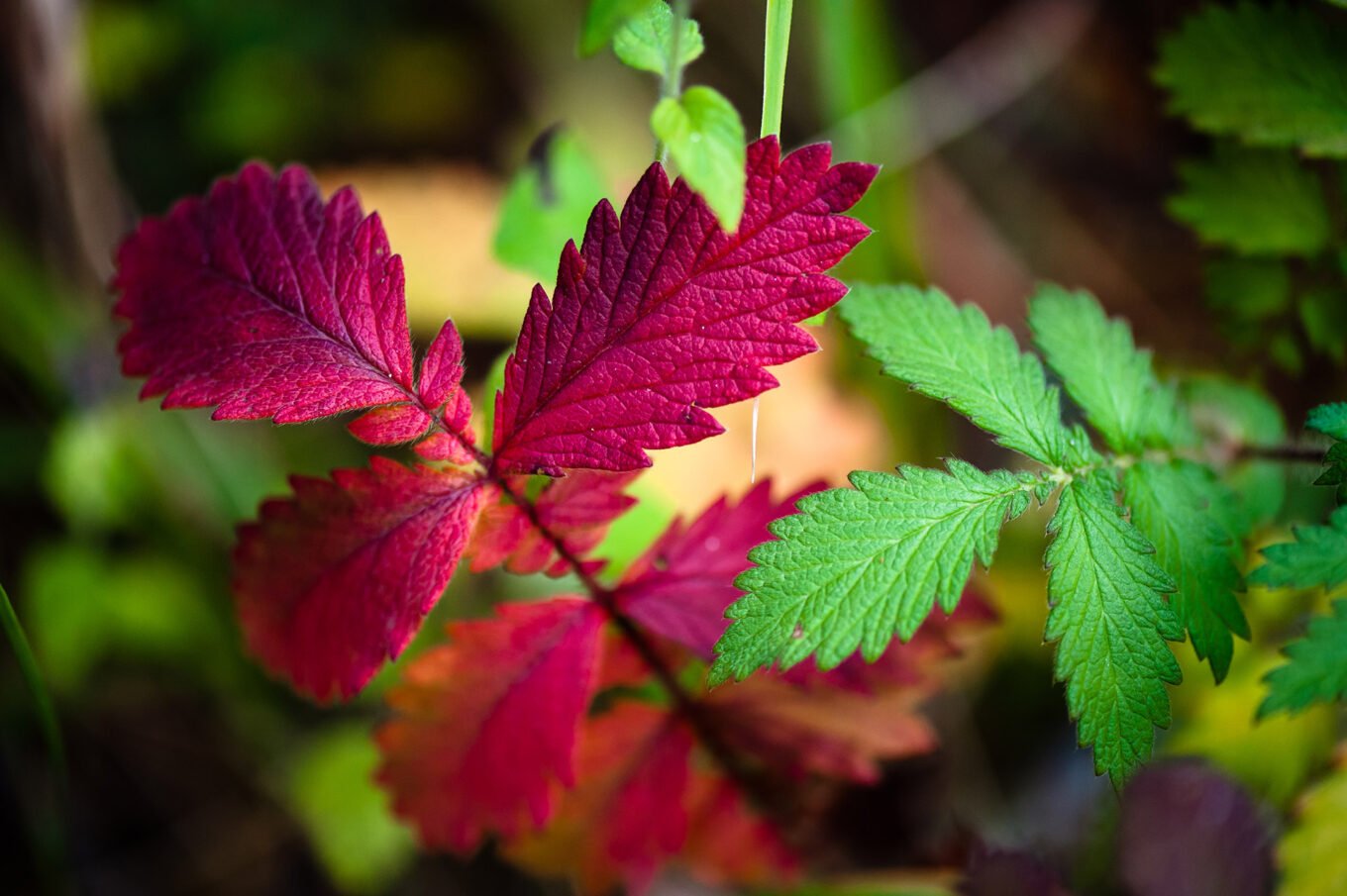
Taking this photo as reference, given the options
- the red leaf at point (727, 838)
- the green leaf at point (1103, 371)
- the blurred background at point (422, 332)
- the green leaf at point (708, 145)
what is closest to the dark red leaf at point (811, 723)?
the red leaf at point (727, 838)

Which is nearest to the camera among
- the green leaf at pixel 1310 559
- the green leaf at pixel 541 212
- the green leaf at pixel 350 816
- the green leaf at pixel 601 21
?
the green leaf at pixel 601 21

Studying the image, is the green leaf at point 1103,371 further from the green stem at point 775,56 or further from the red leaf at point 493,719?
the red leaf at point 493,719

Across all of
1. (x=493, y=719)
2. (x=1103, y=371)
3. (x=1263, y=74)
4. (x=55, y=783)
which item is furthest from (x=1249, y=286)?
(x=55, y=783)

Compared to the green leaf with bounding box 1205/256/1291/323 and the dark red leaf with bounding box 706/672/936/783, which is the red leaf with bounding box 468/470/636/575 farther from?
the green leaf with bounding box 1205/256/1291/323

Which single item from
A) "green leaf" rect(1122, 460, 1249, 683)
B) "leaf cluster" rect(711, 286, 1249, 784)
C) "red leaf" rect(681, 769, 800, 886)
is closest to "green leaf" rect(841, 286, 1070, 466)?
"leaf cluster" rect(711, 286, 1249, 784)

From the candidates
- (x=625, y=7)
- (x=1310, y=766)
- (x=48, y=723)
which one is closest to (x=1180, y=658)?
(x=1310, y=766)

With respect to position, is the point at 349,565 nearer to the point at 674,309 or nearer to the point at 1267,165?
the point at 674,309
